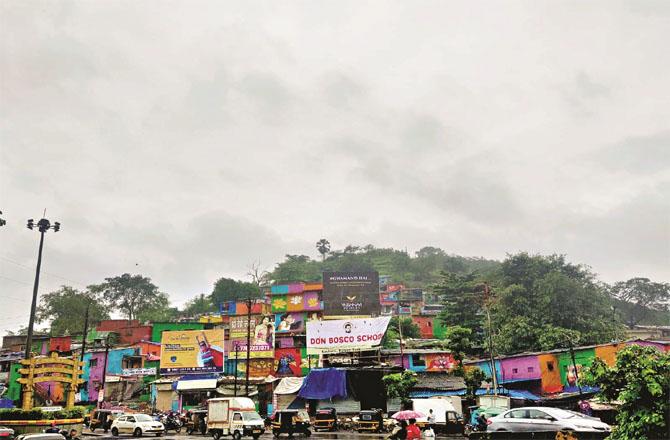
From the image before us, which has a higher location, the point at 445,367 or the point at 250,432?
the point at 445,367

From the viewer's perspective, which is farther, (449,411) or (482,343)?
(482,343)

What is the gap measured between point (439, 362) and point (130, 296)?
74655mm

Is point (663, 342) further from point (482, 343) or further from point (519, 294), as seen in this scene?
point (482, 343)

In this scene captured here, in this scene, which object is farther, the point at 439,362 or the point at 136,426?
the point at 439,362

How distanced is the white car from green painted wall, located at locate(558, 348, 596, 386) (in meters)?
30.9

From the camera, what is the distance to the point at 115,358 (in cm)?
6169

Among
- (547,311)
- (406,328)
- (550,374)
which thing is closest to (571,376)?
(550,374)

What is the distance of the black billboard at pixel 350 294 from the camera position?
61656 millimetres

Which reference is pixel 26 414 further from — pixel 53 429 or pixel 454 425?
pixel 454 425

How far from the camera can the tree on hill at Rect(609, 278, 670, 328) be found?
3578 inches

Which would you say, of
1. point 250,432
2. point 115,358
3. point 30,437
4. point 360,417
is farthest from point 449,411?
point 115,358

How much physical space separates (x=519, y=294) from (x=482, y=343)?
758cm

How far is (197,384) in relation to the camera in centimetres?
5319

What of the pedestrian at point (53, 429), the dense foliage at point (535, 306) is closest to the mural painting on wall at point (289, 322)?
the dense foliage at point (535, 306)
